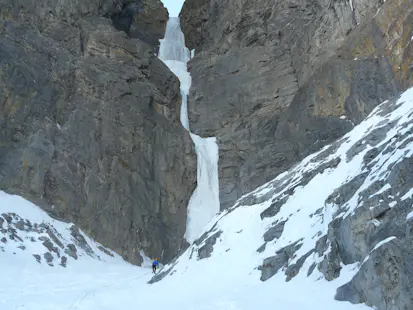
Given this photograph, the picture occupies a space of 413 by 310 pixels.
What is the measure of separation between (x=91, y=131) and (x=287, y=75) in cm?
1561

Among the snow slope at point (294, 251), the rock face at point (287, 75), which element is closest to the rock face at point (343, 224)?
the snow slope at point (294, 251)

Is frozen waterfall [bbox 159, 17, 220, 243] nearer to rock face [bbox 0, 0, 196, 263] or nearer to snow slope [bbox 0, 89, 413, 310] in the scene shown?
rock face [bbox 0, 0, 196, 263]

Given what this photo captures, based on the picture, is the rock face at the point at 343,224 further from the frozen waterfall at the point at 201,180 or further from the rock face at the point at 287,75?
the frozen waterfall at the point at 201,180

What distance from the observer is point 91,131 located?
34750 millimetres

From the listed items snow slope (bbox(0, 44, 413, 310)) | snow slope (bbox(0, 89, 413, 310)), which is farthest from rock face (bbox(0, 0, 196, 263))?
snow slope (bbox(0, 89, 413, 310))

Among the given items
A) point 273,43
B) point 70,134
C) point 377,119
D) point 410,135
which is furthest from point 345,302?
point 273,43

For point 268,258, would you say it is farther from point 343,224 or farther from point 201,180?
point 201,180

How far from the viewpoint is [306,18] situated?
35.5 meters

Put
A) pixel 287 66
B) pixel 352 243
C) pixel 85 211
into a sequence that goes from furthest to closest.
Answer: pixel 287 66, pixel 85 211, pixel 352 243

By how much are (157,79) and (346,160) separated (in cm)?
2860

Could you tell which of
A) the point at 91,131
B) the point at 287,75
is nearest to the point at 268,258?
the point at 91,131

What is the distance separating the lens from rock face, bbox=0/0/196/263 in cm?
3177

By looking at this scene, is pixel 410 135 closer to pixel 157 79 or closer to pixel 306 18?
pixel 306 18

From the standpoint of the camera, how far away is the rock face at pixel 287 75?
81.4 ft
